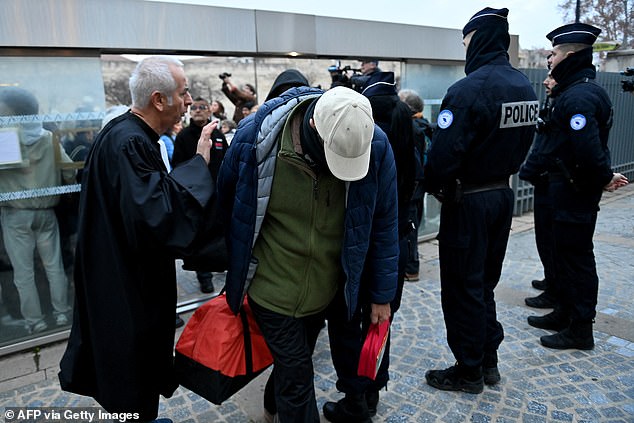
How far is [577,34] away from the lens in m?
3.62

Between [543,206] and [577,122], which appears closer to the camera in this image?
[577,122]

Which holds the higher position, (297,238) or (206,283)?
(297,238)

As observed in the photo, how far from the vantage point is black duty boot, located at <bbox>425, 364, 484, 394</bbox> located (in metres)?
3.14

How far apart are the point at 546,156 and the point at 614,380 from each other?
65.8 inches

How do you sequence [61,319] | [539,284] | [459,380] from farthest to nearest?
1. [539,284]
2. [61,319]
3. [459,380]

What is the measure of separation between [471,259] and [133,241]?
1.95 meters

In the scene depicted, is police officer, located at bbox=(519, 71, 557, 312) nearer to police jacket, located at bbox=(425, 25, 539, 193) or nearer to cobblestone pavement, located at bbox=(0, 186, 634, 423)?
cobblestone pavement, located at bbox=(0, 186, 634, 423)

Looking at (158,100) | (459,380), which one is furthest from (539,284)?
(158,100)

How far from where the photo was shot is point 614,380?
3.25 metres

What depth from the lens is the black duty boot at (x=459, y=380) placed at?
314 centimetres

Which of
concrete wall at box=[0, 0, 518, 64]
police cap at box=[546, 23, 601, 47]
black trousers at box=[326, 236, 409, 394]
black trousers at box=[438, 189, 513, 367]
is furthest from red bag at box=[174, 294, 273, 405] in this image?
police cap at box=[546, 23, 601, 47]

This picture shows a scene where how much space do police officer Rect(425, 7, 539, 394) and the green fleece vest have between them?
1.01 metres

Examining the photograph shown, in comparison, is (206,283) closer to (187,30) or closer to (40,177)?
(40,177)

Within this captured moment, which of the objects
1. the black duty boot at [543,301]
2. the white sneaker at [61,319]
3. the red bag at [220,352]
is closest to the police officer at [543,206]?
the black duty boot at [543,301]
